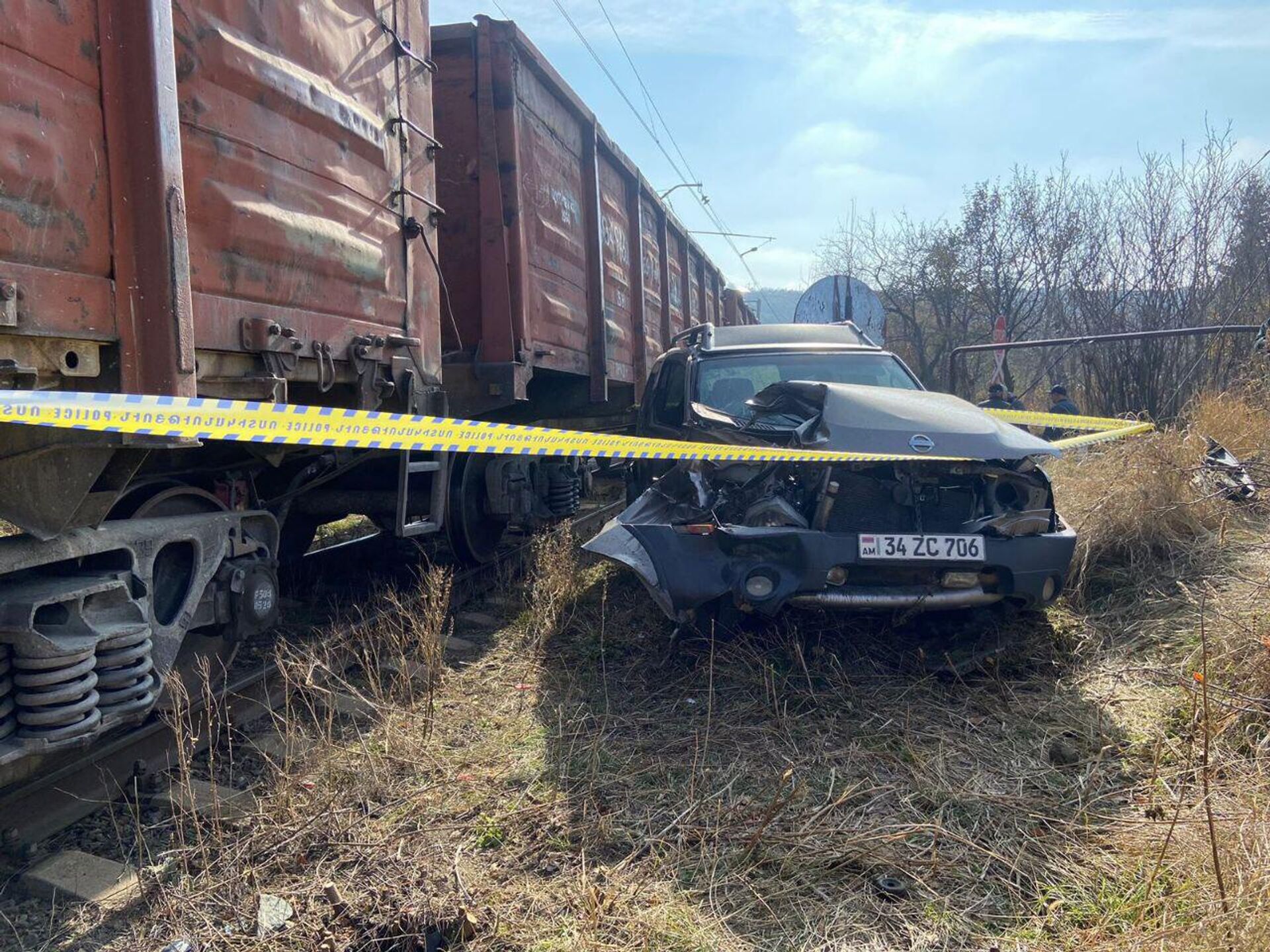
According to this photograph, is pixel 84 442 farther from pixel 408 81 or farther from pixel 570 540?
pixel 570 540

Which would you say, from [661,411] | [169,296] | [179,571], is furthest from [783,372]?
[169,296]

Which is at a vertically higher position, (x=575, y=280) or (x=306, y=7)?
(x=306, y=7)

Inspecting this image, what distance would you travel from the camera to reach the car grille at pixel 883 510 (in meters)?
4.01

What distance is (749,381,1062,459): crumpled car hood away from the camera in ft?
12.9

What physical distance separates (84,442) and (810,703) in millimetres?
2947

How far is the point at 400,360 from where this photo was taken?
438 centimetres

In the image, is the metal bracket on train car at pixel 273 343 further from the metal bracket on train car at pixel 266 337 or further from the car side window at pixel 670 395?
the car side window at pixel 670 395

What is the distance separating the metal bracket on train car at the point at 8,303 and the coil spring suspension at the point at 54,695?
1.00 m

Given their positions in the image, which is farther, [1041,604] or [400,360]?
[400,360]

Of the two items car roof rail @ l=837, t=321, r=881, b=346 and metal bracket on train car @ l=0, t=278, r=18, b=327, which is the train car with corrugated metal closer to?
metal bracket on train car @ l=0, t=278, r=18, b=327

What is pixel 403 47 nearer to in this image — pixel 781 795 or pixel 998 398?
pixel 781 795

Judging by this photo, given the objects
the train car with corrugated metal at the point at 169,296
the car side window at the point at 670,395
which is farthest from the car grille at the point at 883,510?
the train car with corrugated metal at the point at 169,296

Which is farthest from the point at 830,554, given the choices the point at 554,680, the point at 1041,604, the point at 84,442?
the point at 84,442


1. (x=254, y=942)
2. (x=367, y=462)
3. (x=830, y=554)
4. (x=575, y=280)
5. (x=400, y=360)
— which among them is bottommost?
(x=254, y=942)
